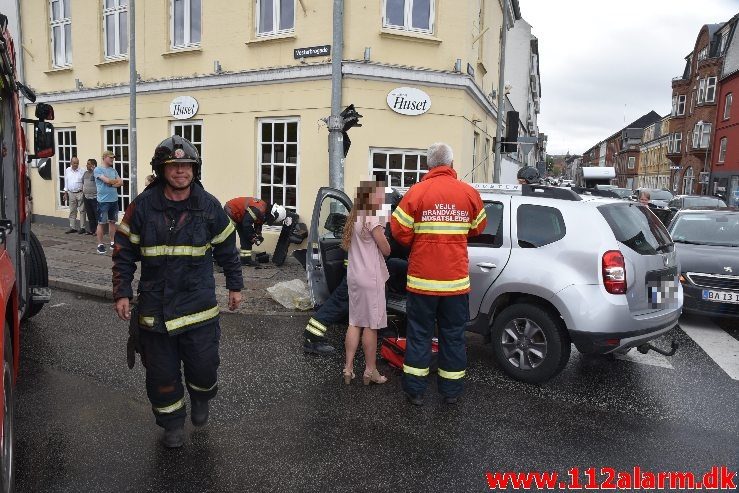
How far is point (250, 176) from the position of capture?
11.3 metres

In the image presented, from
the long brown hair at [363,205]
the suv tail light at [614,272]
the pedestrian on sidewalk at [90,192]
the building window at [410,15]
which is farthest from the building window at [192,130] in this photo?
the suv tail light at [614,272]

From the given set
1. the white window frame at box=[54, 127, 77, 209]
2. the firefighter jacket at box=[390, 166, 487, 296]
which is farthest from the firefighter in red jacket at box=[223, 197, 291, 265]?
the white window frame at box=[54, 127, 77, 209]

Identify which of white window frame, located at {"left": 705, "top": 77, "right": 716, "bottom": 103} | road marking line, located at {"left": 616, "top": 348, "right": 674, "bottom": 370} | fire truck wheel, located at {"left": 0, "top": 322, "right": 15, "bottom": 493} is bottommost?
road marking line, located at {"left": 616, "top": 348, "right": 674, "bottom": 370}

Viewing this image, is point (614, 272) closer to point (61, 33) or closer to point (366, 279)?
point (366, 279)

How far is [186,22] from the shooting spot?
11977 millimetres

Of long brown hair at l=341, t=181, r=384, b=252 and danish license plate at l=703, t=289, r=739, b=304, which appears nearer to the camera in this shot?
long brown hair at l=341, t=181, r=384, b=252

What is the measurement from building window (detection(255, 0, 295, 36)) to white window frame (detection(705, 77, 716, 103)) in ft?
141

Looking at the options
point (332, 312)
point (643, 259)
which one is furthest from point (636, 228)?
point (332, 312)

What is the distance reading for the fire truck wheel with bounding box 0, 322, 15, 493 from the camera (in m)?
2.57

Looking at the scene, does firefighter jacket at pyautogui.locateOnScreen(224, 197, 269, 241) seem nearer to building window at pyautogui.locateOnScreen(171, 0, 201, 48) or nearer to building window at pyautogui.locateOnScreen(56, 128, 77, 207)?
building window at pyautogui.locateOnScreen(171, 0, 201, 48)

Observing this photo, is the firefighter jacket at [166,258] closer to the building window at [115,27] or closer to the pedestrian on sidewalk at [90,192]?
the pedestrian on sidewalk at [90,192]

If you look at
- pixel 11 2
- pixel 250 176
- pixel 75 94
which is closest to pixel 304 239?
pixel 250 176

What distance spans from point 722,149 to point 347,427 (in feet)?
147

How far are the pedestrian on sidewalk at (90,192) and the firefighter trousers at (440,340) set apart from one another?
10211mm
